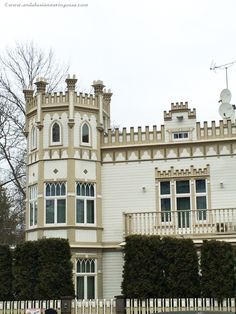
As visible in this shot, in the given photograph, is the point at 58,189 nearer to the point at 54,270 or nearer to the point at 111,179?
the point at 111,179

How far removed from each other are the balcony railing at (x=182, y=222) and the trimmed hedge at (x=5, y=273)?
15.2ft

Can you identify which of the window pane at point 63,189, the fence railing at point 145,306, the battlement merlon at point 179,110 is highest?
the battlement merlon at point 179,110

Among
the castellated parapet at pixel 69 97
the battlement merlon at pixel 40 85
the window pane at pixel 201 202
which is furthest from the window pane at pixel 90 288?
the battlement merlon at pixel 40 85

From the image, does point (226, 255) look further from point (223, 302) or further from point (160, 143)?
point (160, 143)

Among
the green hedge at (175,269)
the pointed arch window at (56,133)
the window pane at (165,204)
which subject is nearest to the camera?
the green hedge at (175,269)

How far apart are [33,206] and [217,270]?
Answer: 8.34m

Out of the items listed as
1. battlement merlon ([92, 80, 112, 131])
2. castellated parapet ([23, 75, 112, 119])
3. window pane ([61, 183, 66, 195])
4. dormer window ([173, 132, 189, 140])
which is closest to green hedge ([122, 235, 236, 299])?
window pane ([61, 183, 66, 195])

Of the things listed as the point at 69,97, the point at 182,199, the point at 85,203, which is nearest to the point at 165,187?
the point at 182,199

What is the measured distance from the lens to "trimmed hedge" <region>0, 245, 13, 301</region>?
806 inches

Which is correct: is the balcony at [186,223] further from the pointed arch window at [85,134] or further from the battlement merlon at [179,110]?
the battlement merlon at [179,110]

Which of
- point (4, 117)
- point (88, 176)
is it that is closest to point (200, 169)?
point (88, 176)

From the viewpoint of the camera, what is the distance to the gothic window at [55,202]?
74.9ft

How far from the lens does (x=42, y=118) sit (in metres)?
23.6

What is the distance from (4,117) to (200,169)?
492 inches
